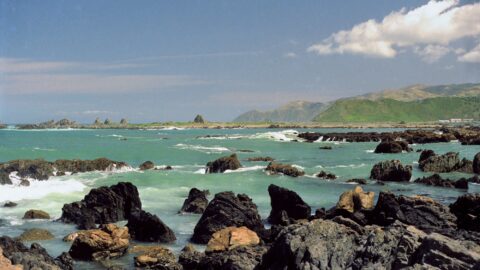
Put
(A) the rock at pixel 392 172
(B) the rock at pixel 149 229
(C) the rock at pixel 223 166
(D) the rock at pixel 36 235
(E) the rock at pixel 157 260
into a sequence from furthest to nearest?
1. (C) the rock at pixel 223 166
2. (A) the rock at pixel 392 172
3. (D) the rock at pixel 36 235
4. (B) the rock at pixel 149 229
5. (E) the rock at pixel 157 260

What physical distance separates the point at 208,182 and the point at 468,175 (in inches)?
980

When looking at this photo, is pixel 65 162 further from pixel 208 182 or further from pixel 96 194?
pixel 96 194

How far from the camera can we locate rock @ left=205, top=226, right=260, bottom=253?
19.9 m

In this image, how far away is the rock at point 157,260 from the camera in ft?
59.8

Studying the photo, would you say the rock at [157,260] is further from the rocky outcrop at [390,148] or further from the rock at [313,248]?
the rocky outcrop at [390,148]

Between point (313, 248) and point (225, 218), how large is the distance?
1313 cm

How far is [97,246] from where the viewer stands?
20.5m

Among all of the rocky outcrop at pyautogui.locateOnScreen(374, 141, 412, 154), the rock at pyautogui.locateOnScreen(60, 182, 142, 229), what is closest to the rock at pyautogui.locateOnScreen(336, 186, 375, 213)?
the rock at pyautogui.locateOnScreen(60, 182, 142, 229)

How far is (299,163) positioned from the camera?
215ft

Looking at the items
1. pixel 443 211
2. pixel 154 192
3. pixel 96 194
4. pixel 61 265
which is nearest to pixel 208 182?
pixel 154 192

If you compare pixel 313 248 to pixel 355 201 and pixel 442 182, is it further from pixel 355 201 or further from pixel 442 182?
pixel 442 182

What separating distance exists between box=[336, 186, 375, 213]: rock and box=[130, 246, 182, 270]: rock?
968 cm

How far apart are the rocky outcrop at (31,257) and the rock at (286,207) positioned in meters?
11.6

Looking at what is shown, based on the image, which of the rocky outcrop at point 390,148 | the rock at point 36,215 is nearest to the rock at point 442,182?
the rock at point 36,215
